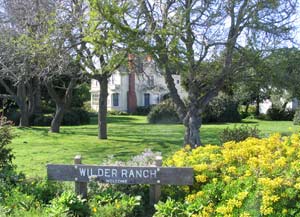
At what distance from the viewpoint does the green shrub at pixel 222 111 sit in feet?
105

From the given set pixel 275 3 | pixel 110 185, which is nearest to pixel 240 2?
pixel 275 3

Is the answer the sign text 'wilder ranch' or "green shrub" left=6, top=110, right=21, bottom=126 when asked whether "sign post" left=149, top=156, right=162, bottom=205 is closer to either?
the sign text 'wilder ranch'

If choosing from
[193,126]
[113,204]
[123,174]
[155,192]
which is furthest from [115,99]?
[113,204]

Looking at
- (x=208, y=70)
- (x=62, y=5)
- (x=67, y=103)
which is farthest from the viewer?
(x=67, y=103)

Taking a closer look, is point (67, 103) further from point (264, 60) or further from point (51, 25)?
point (264, 60)

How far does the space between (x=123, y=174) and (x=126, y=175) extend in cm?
5

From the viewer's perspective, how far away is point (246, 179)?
15.8 ft

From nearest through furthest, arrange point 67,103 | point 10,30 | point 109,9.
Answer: point 109,9, point 10,30, point 67,103

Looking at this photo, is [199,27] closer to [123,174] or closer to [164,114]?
[123,174]

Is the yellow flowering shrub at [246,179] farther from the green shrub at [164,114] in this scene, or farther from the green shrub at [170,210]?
the green shrub at [164,114]

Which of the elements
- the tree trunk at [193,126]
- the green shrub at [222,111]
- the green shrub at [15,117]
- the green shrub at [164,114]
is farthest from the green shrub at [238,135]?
the green shrub at [15,117]

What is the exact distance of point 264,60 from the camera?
39.1 feet

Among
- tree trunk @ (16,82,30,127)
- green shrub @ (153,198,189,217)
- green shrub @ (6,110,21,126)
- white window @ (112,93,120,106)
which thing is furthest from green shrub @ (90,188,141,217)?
white window @ (112,93,120,106)

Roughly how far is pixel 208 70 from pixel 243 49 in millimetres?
1354
